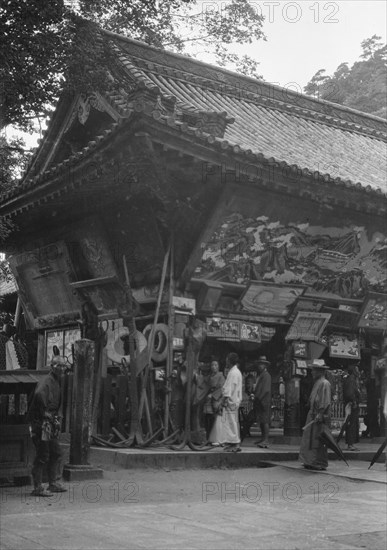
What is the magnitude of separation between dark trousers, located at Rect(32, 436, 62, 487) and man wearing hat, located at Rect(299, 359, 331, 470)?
4.57 metres

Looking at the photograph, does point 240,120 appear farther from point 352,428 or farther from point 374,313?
point 352,428

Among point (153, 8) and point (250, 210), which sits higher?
point (153, 8)

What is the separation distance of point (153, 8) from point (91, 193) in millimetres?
3724

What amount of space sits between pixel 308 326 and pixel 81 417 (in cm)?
727

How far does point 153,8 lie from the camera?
12.2m

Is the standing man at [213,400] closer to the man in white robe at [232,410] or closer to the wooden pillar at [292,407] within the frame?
the man in white robe at [232,410]

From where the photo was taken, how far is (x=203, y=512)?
859 cm

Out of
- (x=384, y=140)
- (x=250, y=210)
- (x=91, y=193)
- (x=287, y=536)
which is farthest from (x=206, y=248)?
(x=384, y=140)

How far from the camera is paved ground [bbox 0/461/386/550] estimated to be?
6.97 m

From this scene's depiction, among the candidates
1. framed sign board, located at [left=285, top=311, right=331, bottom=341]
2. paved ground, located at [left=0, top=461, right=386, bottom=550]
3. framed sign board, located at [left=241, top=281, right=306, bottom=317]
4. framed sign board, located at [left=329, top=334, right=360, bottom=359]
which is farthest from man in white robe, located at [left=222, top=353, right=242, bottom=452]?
framed sign board, located at [left=329, top=334, right=360, bottom=359]

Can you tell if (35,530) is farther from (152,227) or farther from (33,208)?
(33,208)

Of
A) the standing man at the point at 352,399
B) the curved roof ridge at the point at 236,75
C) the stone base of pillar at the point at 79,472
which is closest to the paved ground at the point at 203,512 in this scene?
the stone base of pillar at the point at 79,472

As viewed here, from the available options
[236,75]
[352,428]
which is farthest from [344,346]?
[236,75]

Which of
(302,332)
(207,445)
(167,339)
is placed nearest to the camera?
(207,445)
